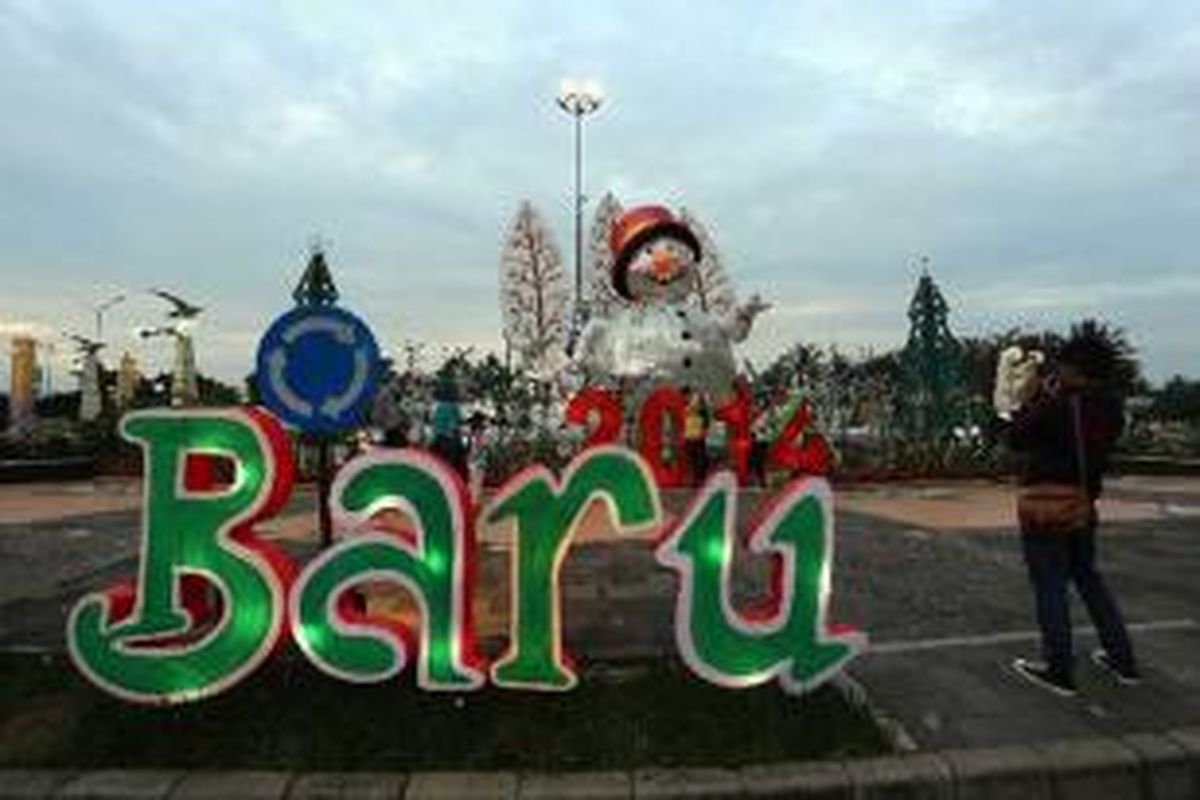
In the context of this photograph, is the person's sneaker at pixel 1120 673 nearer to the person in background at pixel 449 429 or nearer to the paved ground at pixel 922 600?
the paved ground at pixel 922 600

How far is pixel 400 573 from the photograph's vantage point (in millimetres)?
7430

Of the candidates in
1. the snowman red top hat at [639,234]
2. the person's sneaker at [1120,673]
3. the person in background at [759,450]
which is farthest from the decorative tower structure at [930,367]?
the person's sneaker at [1120,673]

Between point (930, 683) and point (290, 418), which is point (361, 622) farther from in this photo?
point (930, 683)

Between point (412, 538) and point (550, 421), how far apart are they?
55.6 feet

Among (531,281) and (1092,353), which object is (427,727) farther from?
(531,281)

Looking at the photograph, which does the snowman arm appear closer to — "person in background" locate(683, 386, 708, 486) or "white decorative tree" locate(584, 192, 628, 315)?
"person in background" locate(683, 386, 708, 486)

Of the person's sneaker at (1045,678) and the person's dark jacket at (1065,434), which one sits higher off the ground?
the person's dark jacket at (1065,434)

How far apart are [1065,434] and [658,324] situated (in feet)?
38.7

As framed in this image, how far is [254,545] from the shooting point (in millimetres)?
7395

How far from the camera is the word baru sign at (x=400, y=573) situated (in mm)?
7316

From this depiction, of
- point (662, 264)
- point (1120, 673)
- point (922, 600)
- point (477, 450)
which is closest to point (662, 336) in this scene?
point (662, 264)

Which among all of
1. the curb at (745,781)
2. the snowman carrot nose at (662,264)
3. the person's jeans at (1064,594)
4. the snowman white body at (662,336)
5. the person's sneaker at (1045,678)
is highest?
the snowman carrot nose at (662,264)

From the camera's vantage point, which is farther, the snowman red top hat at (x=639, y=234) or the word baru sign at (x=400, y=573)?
the snowman red top hat at (x=639, y=234)

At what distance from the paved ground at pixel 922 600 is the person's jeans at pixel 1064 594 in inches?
7.7
